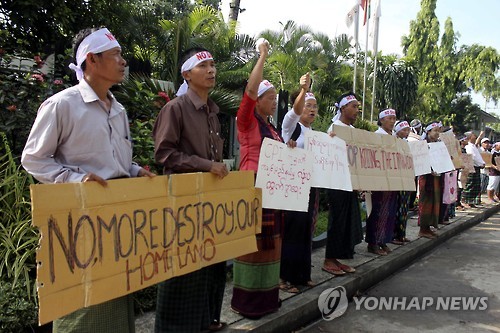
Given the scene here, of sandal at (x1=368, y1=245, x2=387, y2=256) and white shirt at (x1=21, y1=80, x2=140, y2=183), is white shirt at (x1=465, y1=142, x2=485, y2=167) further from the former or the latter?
white shirt at (x1=21, y1=80, x2=140, y2=183)

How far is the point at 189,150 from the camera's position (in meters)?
2.61

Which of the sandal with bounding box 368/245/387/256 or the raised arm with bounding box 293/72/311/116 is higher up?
the raised arm with bounding box 293/72/311/116

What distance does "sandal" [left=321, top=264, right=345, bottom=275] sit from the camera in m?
4.47

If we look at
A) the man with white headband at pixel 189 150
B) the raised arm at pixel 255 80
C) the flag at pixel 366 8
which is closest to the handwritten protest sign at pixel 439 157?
the raised arm at pixel 255 80

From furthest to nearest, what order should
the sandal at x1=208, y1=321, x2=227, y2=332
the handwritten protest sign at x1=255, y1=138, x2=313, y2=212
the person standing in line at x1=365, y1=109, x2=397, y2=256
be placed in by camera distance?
the person standing in line at x1=365, y1=109, x2=397, y2=256 < the handwritten protest sign at x1=255, y1=138, x2=313, y2=212 < the sandal at x1=208, y1=321, x2=227, y2=332

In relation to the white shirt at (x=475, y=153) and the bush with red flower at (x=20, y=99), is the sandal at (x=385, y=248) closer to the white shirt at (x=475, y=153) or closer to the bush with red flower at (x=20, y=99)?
the bush with red flower at (x=20, y=99)

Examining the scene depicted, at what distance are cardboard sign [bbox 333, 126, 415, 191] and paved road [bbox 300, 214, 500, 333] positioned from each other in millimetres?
1052

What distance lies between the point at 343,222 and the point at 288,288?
2.94 ft

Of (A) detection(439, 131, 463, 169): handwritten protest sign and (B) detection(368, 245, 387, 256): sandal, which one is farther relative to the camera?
(A) detection(439, 131, 463, 169): handwritten protest sign

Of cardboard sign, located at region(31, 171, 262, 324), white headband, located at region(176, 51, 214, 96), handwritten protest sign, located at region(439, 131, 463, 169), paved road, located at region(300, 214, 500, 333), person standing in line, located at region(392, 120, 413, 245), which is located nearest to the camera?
cardboard sign, located at region(31, 171, 262, 324)

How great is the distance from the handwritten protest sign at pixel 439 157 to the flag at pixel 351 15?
10639 mm

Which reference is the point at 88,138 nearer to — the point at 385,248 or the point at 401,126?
the point at 385,248

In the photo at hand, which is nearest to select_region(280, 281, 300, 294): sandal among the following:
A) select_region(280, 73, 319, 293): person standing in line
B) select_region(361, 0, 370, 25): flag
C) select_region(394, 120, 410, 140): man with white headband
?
select_region(280, 73, 319, 293): person standing in line

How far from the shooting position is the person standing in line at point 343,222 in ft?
14.5
